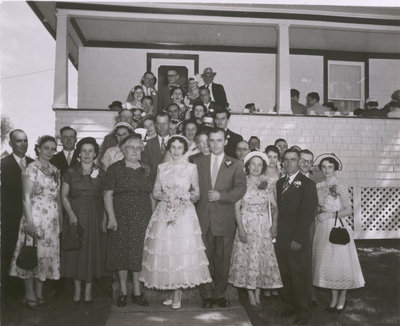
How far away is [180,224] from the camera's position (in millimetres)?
4664

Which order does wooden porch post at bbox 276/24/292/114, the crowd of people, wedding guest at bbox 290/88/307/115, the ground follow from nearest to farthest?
1. the ground
2. the crowd of people
3. wooden porch post at bbox 276/24/292/114
4. wedding guest at bbox 290/88/307/115

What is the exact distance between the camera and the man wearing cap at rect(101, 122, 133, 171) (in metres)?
5.59

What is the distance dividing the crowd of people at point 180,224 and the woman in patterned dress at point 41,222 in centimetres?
1

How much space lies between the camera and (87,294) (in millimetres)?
4879

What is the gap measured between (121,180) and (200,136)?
106cm

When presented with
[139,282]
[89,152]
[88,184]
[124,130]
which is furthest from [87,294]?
[124,130]

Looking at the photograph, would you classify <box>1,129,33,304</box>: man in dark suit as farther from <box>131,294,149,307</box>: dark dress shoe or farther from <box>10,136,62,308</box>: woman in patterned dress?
<box>131,294,149,307</box>: dark dress shoe

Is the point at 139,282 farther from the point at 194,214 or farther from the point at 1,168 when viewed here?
the point at 1,168

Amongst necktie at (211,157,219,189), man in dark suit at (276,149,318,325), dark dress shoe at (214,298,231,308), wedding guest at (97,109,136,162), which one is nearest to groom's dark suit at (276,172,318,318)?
man in dark suit at (276,149,318,325)

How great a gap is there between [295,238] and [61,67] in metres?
6.20

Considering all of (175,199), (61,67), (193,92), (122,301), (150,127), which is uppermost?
(61,67)

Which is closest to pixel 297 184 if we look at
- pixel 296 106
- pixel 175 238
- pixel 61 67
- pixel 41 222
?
pixel 175 238

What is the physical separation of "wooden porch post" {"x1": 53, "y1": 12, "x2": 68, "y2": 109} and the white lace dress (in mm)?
4574

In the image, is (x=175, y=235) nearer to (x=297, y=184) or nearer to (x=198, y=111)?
(x=297, y=184)
